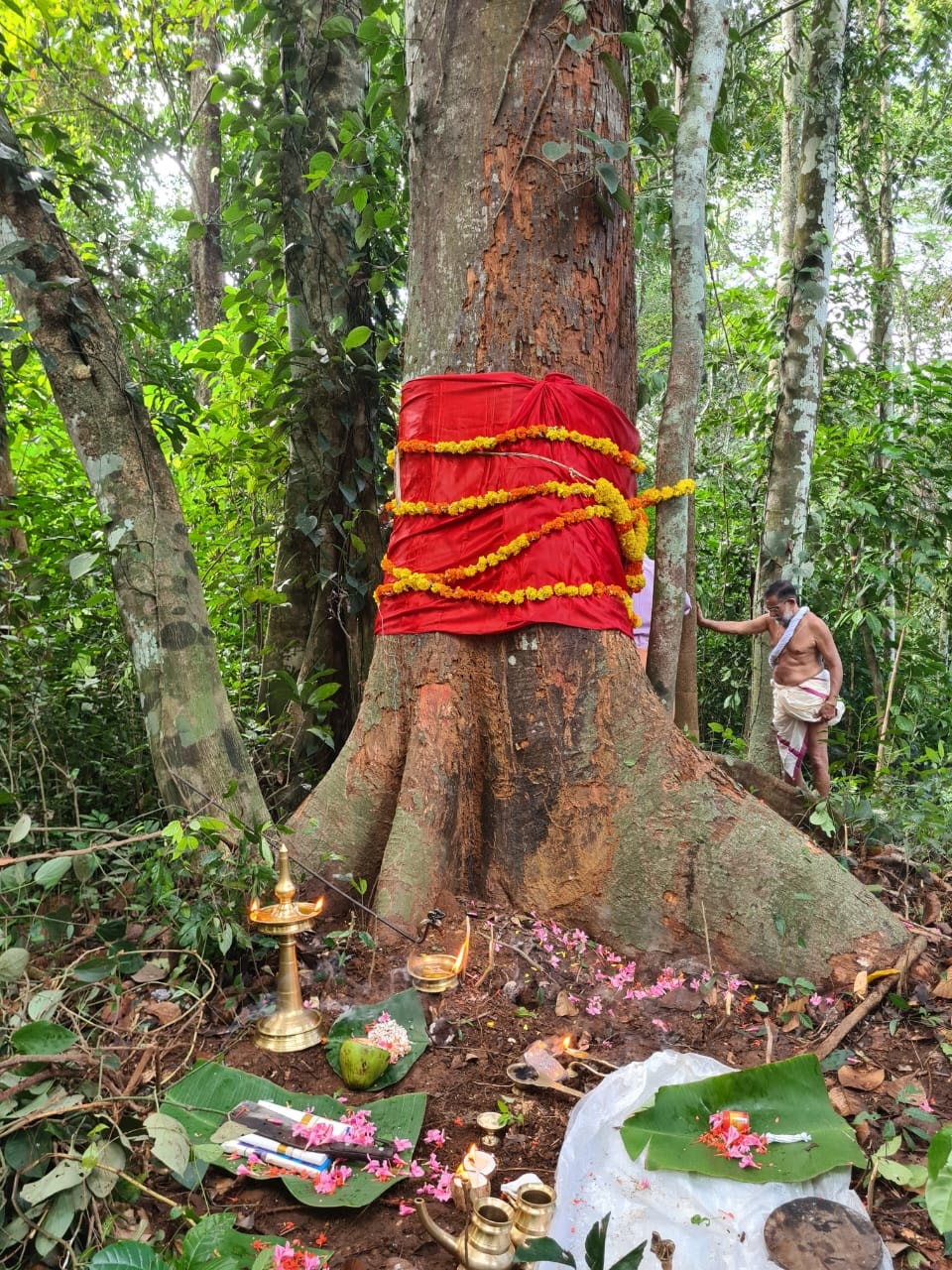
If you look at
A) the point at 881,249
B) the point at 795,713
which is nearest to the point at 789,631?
the point at 795,713

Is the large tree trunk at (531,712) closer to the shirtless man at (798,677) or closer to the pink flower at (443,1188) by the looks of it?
the pink flower at (443,1188)

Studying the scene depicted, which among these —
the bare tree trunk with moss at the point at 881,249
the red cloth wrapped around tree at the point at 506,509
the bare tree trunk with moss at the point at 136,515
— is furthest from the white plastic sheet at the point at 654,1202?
the bare tree trunk with moss at the point at 881,249

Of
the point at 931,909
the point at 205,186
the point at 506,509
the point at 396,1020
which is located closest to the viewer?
the point at 396,1020

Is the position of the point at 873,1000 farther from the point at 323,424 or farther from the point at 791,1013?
the point at 323,424

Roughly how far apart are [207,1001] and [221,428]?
322 cm

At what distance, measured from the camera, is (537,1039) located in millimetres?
2195

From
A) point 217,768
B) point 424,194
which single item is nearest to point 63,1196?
point 217,768

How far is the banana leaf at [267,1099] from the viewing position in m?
1.66

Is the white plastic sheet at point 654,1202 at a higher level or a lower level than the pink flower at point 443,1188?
higher

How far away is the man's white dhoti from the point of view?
4.93 m

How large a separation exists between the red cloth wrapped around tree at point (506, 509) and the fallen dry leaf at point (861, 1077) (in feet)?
4.54

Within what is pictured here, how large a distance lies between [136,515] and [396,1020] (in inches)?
64.7

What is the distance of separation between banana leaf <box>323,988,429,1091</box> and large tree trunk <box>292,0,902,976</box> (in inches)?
13.6

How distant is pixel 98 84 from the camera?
933 cm
